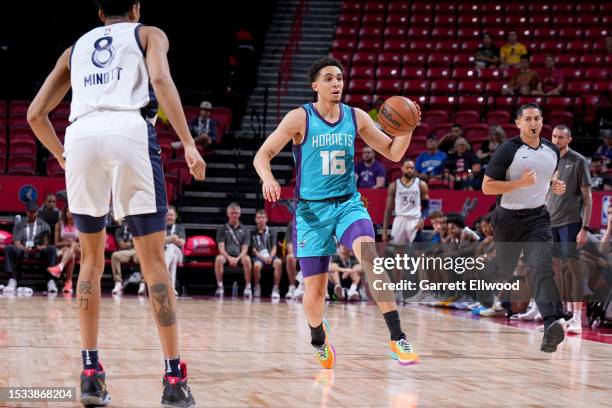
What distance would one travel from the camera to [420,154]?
48.9ft

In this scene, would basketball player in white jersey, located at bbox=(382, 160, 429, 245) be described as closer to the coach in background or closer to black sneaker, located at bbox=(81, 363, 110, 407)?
the coach in background

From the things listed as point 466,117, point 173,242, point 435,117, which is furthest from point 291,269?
point 466,117

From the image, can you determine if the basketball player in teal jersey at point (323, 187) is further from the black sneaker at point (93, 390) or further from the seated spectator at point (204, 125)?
the seated spectator at point (204, 125)

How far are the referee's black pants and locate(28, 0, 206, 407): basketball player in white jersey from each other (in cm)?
347

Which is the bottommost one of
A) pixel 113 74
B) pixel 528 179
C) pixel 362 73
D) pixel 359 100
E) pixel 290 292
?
pixel 290 292

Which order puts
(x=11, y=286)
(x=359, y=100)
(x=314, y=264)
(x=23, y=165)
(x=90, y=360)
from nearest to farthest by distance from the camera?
(x=90, y=360)
(x=314, y=264)
(x=11, y=286)
(x=23, y=165)
(x=359, y=100)

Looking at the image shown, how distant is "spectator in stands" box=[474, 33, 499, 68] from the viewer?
1909 centimetres

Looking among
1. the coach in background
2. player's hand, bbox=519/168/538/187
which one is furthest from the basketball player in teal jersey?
the coach in background

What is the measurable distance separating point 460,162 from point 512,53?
5.76 meters

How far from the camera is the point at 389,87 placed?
18.5m

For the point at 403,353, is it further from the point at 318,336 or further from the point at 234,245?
the point at 234,245

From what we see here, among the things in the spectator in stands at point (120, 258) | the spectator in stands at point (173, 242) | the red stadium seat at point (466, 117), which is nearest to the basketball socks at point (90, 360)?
the spectator in stands at point (173, 242)

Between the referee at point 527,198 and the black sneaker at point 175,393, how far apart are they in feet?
11.4

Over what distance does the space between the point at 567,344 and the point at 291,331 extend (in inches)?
95.9
